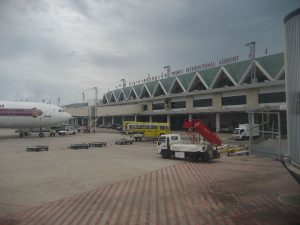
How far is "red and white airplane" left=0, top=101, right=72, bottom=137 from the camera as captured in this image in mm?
58156

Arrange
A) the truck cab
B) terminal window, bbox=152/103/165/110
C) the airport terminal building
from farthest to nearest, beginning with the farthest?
terminal window, bbox=152/103/165/110 → the airport terminal building → the truck cab

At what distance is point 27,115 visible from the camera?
60.0 m

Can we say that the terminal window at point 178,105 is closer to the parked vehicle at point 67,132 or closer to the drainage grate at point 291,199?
the parked vehicle at point 67,132

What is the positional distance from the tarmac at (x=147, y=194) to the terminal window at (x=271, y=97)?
38.6 meters

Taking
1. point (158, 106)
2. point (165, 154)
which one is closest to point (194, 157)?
point (165, 154)

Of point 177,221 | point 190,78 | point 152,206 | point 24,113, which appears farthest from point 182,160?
point 190,78

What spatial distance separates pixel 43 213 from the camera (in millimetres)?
14203

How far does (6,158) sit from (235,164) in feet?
75.6

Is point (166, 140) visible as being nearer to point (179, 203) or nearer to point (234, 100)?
point (179, 203)

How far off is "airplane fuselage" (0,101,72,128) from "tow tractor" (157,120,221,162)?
117 ft

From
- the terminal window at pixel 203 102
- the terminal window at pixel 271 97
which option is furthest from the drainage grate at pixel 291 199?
the terminal window at pixel 203 102

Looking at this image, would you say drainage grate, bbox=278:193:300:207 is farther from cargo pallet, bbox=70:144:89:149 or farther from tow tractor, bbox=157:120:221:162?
cargo pallet, bbox=70:144:89:149

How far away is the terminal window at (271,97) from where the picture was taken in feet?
206

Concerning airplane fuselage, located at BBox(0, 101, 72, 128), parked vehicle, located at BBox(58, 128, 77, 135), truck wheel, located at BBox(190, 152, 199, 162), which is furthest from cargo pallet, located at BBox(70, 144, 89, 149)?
parked vehicle, located at BBox(58, 128, 77, 135)
